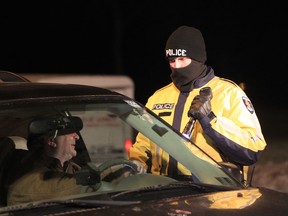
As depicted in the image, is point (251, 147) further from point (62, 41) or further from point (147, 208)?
point (62, 41)

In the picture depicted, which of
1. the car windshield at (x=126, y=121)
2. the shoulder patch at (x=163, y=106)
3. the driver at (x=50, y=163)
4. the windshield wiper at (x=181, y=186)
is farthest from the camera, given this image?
the shoulder patch at (x=163, y=106)

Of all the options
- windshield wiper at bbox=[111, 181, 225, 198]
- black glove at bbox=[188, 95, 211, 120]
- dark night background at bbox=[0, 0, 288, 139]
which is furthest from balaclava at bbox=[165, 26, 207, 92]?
dark night background at bbox=[0, 0, 288, 139]

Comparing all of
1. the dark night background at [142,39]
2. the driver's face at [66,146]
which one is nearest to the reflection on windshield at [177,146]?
the driver's face at [66,146]

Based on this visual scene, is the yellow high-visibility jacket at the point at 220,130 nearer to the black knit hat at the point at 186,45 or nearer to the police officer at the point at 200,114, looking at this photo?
the police officer at the point at 200,114

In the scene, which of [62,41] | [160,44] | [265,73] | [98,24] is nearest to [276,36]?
[265,73]

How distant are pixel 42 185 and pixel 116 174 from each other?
0.42 meters

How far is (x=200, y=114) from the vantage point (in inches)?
153

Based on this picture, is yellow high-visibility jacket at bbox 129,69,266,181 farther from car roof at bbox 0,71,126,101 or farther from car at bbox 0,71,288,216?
car roof at bbox 0,71,126,101

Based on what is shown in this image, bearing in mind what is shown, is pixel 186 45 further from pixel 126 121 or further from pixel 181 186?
pixel 181 186

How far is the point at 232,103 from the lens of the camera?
4.05 metres

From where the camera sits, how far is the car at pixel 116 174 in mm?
2861

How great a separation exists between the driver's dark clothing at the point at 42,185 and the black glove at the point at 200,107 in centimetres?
81

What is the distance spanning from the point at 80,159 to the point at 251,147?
967 millimetres

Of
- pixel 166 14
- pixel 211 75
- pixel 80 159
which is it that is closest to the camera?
pixel 80 159
